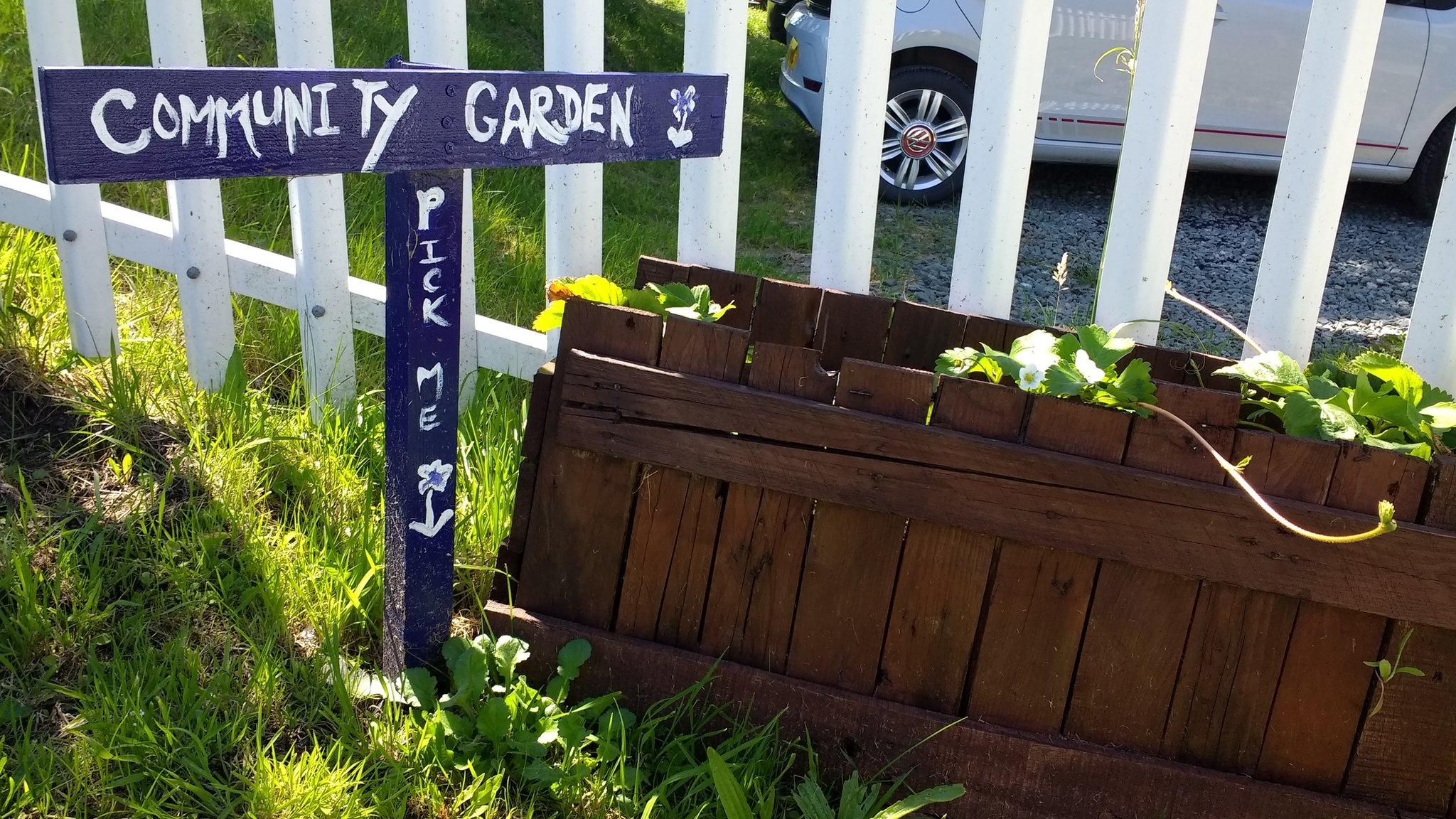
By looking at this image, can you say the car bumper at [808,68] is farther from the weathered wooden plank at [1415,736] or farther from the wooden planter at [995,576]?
the weathered wooden plank at [1415,736]

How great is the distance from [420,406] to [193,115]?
0.57 m

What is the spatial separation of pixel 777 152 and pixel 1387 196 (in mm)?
3163

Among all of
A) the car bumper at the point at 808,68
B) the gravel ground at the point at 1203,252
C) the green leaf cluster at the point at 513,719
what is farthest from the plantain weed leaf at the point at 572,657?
the car bumper at the point at 808,68

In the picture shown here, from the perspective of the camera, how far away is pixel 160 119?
1.34m

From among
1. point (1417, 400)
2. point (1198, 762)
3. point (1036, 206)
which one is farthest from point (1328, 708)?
point (1036, 206)

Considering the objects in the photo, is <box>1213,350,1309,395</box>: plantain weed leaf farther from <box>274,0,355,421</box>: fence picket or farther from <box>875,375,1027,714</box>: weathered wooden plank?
<box>274,0,355,421</box>: fence picket

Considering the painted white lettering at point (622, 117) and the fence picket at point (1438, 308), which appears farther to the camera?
the fence picket at point (1438, 308)

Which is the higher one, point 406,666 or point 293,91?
point 293,91

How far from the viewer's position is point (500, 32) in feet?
18.6

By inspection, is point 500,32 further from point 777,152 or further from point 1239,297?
point 1239,297

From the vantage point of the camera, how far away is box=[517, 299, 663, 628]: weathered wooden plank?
190cm

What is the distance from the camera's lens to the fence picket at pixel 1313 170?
188 cm

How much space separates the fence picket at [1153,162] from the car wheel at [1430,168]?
14.0ft

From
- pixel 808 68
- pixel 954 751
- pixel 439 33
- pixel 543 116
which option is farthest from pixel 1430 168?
pixel 543 116
